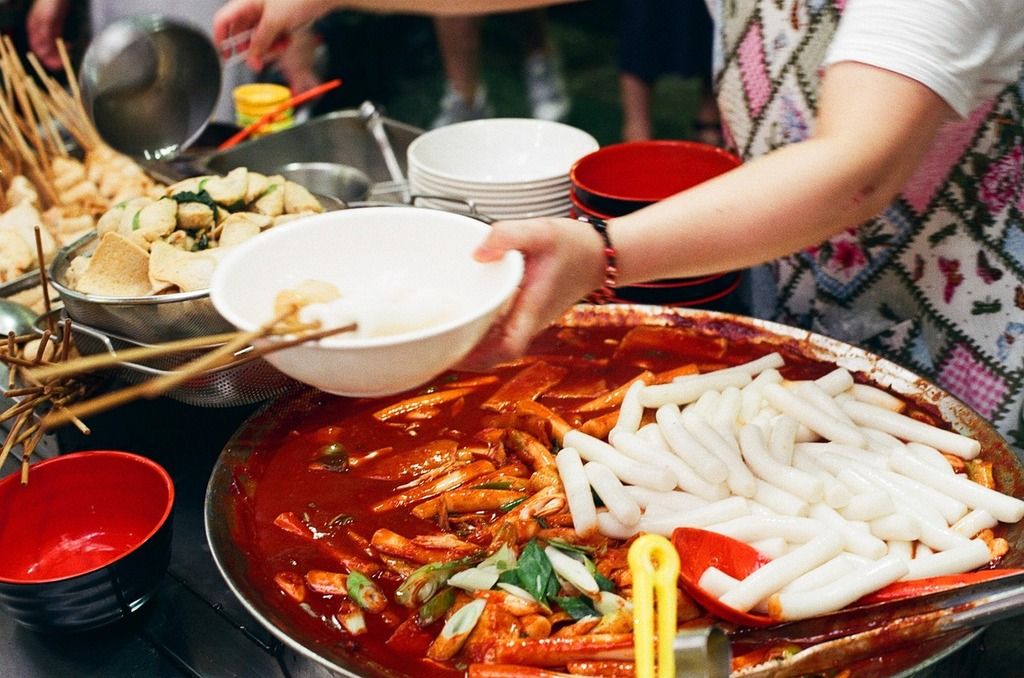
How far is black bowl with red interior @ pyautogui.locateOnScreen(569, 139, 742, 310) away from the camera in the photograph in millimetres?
2248

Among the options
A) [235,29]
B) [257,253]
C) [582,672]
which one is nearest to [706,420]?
[582,672]

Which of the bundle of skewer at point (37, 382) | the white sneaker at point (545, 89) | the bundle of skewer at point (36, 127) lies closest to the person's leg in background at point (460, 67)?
the white sneaker at point (545, 89)

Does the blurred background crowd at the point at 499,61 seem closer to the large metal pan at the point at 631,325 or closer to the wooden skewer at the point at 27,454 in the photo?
the large metal pan at the point at 631,325

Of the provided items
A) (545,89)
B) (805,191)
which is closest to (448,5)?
(805,191)

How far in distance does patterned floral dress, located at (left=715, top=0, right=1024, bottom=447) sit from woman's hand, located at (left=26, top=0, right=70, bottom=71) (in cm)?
298

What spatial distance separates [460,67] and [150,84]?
A: 164 inches

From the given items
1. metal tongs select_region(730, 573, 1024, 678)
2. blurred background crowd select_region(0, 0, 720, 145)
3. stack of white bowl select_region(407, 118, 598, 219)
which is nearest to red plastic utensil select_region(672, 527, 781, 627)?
metal tongs select_region(730, 573, 1024, 678)

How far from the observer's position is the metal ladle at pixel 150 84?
2.78 metres

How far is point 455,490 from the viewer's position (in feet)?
5.78

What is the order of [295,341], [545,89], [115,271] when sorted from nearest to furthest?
1. [295,341]
2. [115,271]
3. [545,89]

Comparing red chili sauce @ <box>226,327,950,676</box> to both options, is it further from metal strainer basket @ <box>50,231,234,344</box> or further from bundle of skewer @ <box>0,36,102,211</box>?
bundle of skewer @ <box>0,36,102,211</box>

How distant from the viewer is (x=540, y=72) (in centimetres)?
743

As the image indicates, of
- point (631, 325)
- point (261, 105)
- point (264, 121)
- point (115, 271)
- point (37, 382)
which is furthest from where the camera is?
point (261, 105)

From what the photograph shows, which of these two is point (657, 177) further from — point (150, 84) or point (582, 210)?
point (150, 84)
